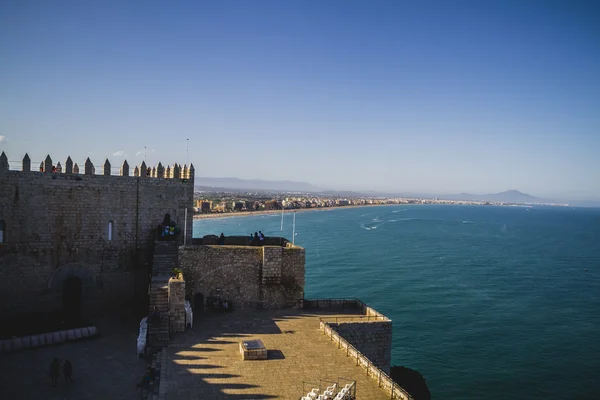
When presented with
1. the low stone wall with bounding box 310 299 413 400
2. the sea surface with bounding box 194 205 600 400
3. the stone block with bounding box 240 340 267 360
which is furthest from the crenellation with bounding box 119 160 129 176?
the sea surface with bounding box 194 205 600 400

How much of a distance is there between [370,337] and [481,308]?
1243 inches

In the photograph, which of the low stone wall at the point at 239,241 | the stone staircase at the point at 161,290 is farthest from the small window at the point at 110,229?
the low stone wall at the point at 239,241

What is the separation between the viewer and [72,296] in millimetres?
22547

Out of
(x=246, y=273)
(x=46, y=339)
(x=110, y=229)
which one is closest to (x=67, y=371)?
(x=46, y=339)

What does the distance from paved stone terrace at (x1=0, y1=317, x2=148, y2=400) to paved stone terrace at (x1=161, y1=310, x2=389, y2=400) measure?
1.62m

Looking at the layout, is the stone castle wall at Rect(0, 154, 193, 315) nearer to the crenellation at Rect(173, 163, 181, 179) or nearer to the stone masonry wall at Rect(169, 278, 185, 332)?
the crenellation at Rect(173, 163, 181, 179)

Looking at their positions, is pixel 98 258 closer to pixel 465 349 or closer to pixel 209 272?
pixel 209 272

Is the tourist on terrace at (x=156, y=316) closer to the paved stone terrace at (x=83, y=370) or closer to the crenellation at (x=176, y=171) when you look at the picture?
the paved stone terrace at (x=83, y=370)

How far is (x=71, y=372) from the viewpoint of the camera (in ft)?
52.7

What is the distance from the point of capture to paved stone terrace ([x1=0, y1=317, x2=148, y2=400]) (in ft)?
50.0

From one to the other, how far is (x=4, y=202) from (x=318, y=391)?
16.1m

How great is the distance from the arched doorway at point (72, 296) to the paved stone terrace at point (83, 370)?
2.77 meters

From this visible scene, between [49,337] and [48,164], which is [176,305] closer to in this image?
[49,337]

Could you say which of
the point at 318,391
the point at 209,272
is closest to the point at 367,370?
the point at 318,391
